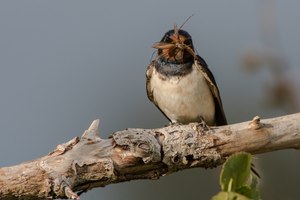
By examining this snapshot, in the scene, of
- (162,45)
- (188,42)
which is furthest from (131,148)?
(188,42)

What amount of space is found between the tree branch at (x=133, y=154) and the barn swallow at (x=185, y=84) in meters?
0.70

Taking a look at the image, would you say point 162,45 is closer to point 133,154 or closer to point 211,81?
point 211,81

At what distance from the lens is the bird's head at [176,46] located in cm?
298

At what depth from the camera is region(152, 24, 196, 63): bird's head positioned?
2.98 m

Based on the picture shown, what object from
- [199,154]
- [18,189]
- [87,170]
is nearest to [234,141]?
[199,154]

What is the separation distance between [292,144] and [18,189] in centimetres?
98

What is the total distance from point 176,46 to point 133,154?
38.7 inches

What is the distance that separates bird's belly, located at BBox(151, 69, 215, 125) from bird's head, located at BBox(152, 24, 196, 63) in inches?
3.7

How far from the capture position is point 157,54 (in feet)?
10.9

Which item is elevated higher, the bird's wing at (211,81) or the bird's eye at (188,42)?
the bird's eye at (188,42)

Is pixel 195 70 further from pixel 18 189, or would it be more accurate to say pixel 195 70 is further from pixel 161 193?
pixel 161 193

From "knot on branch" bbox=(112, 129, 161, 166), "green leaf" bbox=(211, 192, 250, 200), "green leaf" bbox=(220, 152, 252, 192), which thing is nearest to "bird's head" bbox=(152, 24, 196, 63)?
"knot on branch" bbox=(112, 129, 161, 166)

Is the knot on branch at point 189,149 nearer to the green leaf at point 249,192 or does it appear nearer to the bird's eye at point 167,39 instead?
the bird's eye at point 167,39

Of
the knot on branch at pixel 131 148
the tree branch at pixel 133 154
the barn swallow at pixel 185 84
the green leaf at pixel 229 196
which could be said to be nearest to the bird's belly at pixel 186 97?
the barn swallow at pixel 185 84
